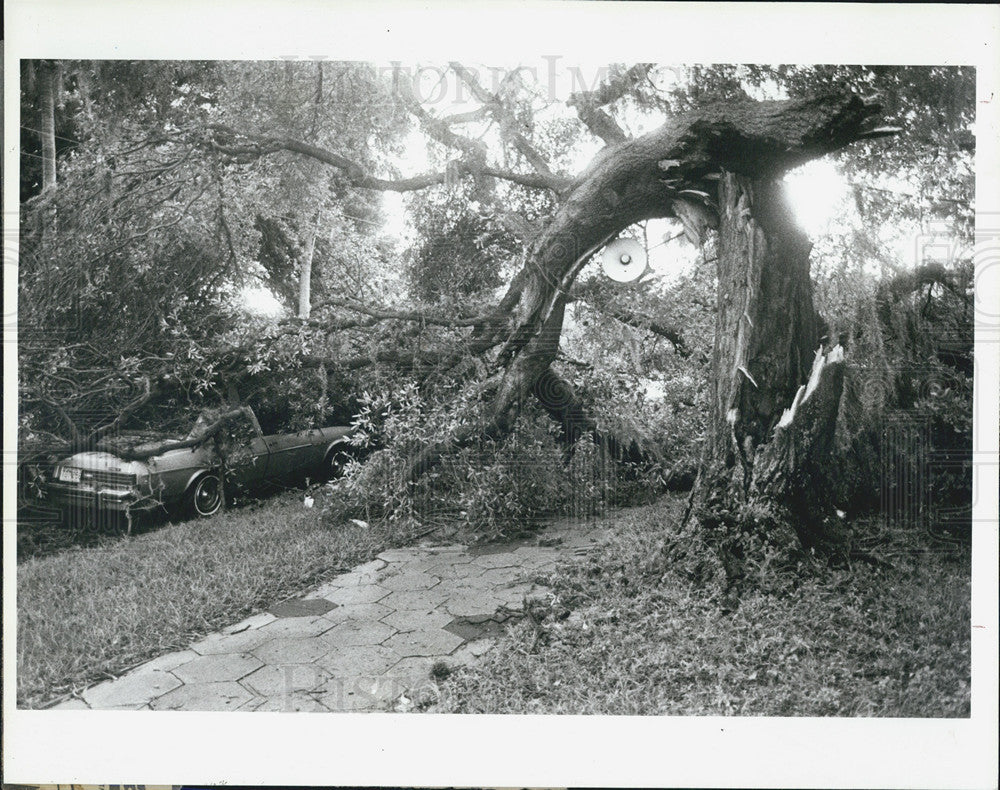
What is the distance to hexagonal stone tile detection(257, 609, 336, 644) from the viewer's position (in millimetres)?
→ 2135

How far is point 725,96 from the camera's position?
218 centimetres

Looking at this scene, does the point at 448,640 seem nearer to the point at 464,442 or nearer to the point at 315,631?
the point at 315,631

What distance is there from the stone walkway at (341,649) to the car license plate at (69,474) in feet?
2.88

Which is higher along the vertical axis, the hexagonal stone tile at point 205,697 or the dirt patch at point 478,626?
the dirt patch at point 478,626

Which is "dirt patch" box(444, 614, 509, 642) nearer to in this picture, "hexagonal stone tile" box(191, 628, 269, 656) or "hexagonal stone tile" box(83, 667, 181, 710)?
"hexagonal stone tile" box(191, 628, 269, 656)

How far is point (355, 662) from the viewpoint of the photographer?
2.13 meters

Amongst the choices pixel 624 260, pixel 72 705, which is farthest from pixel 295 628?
pixel 624 260

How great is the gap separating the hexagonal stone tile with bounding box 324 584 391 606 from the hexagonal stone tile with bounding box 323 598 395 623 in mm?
19

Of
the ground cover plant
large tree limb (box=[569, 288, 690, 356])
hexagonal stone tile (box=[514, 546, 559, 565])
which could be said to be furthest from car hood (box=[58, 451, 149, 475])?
large tree limb (box=[569, 288, 690, 356])

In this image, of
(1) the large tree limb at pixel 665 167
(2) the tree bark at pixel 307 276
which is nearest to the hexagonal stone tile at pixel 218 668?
(2) the tree bark at pixel 307 276

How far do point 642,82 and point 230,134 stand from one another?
6.14ft

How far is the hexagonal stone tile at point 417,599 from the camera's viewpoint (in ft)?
7.22

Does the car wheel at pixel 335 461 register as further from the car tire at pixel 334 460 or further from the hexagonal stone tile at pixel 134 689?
the hexagonal stone tile at pixel 134 689

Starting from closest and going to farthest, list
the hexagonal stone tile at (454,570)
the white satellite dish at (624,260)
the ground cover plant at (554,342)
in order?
the ground cover plant at (554,342), the hexagonal stone tile at (454,570), the white satellite dish at (624,260)
